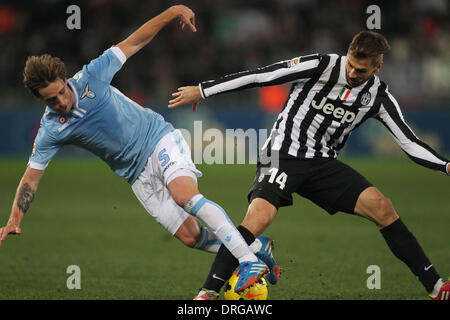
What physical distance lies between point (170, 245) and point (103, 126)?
3.27m

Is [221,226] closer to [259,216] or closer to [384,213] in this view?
[259,216]

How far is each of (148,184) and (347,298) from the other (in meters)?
1.78

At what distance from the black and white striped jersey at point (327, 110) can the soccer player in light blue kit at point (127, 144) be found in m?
0.65

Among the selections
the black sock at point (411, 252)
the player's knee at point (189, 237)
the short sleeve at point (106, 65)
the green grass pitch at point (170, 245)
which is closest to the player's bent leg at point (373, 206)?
the black sock at point (411, 252)

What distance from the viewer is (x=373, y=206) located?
17.0 feet

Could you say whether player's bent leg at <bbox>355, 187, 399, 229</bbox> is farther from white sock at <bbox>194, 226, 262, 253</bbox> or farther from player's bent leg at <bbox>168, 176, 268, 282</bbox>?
white sock at <bbox>194, 226, 262, 253</bbox>

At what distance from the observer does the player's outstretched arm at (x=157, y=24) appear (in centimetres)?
525

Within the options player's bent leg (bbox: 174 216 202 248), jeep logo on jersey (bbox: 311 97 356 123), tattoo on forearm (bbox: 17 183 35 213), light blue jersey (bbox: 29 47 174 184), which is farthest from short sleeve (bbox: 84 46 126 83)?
jeep logo on jersey (bbox: 311 97 356 123)

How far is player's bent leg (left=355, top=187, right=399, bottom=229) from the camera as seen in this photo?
5.16m

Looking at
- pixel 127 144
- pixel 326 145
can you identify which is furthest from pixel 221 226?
pixel 326 145

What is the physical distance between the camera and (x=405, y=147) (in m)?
5.30

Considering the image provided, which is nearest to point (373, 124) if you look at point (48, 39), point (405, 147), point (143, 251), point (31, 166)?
point (48, 39)

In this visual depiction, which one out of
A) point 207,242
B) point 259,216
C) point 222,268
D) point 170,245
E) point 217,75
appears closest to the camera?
point 222,268

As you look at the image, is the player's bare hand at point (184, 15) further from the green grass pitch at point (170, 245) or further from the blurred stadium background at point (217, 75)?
the blurred stadium background at point (217, 75)
